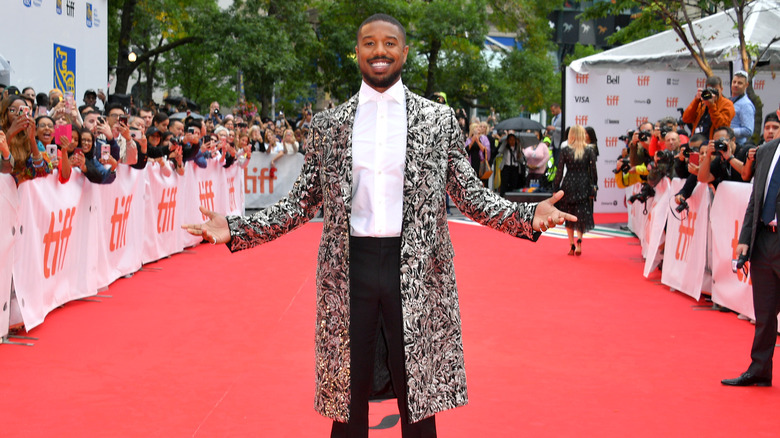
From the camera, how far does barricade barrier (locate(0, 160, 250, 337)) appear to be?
693 centimetres

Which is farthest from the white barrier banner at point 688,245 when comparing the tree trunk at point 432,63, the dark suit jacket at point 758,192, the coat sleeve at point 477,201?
the tree trunk at point 432,63

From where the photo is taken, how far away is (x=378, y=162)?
3.39 metres

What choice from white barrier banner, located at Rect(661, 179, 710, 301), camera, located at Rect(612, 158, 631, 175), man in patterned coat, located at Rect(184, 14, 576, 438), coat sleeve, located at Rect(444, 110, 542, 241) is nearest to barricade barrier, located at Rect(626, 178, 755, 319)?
white barrier banner, located at Rect(661, 179, 710, 301)

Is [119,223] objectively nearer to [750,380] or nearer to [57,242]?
[57,242]

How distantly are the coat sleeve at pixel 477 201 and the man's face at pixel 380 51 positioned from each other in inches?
12.2

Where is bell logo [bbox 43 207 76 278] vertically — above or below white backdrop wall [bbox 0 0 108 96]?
below

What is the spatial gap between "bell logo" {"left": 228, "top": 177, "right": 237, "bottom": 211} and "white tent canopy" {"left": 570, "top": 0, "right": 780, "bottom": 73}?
24.7 ft

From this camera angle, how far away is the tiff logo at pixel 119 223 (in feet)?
31.5

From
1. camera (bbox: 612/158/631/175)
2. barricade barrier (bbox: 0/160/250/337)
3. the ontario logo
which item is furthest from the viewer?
the ontario logo

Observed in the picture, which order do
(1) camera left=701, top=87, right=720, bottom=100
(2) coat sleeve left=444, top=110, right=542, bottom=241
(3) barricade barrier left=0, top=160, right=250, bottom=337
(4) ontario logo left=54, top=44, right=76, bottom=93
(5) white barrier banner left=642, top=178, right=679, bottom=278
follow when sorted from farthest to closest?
(4) ontario logo left=54, top=44, right=76, bottom=93 → (5) white barrier banner left=642, top=178, right=679, bottom=278 → (1) camera left=701, top=87, right=720, bottom=100 → (3) barricade barrier left=0, top=160, right=250, bottom=337 → (2) coat sleeve left=444, top=110, right=542, bottom=241

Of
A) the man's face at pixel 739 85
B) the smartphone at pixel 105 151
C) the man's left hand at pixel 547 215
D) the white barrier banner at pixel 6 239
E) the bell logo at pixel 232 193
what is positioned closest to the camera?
the man's left hand at pixel 547 215

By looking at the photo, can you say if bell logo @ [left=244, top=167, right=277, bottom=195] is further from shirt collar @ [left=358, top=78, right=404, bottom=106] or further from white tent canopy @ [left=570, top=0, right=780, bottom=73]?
shirt collar @ [left=358, top=78, right=404, bottom=106]

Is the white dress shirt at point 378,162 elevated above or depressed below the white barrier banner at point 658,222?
above

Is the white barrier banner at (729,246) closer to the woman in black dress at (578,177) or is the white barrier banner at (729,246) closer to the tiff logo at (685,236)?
the tiff logo at (685,236)
